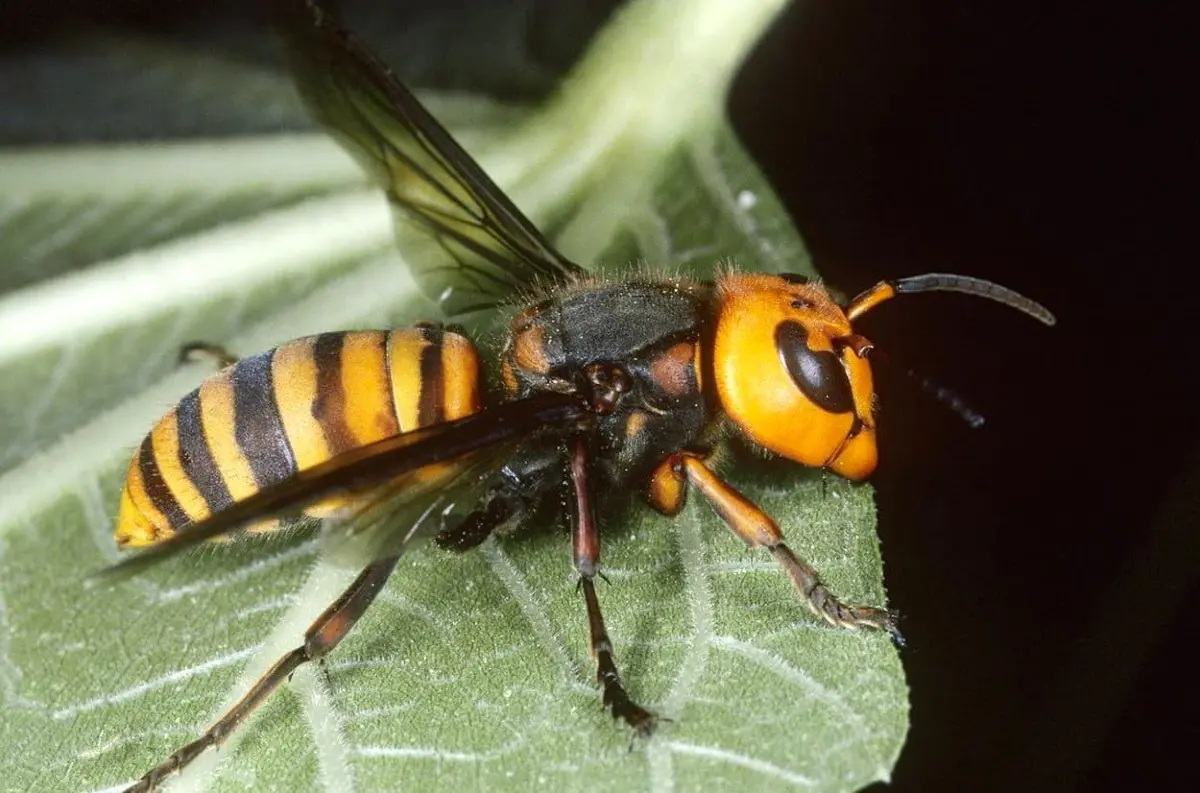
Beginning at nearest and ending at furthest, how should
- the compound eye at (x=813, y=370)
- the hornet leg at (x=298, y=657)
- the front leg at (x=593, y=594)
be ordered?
the front leg at (x=593, y=594), the hornet leg at (x=298, y=657), the compound eye at (x=813, y=370)

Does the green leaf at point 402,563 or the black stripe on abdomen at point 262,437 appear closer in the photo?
the green leaf at point 402,563

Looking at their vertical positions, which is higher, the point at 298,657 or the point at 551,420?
the point at 551,420

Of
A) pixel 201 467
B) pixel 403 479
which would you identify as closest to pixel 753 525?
pixel 403 479

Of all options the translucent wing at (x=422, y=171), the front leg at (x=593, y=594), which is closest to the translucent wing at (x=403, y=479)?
the front leg at (x=593, y=594)

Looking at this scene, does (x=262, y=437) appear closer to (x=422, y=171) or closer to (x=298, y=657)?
(x=298, y=657)

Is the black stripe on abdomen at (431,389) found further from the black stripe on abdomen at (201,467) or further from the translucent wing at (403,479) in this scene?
the black stripe on abdomen at (201,467)

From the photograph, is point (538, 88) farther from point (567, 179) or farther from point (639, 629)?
point (639, 629)

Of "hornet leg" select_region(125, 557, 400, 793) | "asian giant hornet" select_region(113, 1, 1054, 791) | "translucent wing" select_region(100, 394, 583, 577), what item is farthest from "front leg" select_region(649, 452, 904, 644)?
"hornet leg" select_region(125, 557, 400, 793)
